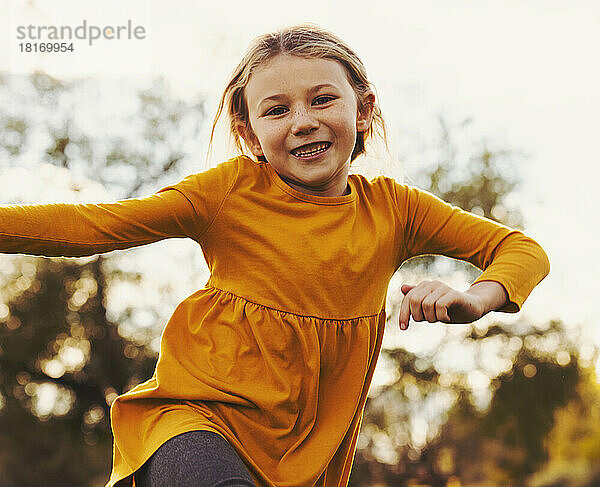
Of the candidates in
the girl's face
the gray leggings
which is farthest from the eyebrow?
the gray leggings

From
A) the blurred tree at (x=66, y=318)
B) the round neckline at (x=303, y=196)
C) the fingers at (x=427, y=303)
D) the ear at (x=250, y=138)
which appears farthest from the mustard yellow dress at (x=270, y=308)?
the blurred tree at (x=66, y=318)

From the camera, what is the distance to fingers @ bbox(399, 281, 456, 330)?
3.86 feet

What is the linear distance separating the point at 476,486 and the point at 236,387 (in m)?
7.24

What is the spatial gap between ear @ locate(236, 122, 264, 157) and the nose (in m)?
0.17

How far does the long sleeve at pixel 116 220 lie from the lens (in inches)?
46.4

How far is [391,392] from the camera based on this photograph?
26.7ft

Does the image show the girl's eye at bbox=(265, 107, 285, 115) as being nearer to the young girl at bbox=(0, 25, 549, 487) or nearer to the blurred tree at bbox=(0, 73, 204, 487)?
the young girl at bbox=(0, 25, 549, 487)

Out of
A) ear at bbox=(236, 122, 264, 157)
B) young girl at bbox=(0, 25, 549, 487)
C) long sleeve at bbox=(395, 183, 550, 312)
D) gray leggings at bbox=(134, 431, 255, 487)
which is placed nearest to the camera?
gray leggings at bbox=(134, 431, 255, 487)

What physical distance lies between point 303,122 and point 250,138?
0.20 meters

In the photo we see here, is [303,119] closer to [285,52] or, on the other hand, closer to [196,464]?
[285,52]

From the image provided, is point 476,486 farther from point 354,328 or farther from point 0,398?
point 354,328

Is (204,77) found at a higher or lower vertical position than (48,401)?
higher

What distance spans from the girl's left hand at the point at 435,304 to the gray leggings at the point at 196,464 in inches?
12.5

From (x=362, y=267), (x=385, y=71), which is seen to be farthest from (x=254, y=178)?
(x=385, y=71)
